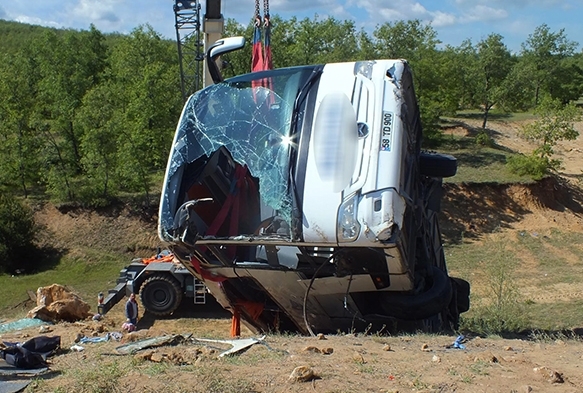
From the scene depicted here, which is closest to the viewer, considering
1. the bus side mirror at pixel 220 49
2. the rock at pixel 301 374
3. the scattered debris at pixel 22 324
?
the rock at pixel 301 374

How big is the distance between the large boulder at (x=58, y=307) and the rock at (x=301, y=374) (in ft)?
23.8

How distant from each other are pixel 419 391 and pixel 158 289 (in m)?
9.68

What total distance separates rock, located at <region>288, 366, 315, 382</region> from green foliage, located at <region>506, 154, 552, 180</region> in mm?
23507

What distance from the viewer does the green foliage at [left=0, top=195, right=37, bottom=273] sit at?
1922 centimetres

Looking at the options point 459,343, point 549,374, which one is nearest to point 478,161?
point 459,343

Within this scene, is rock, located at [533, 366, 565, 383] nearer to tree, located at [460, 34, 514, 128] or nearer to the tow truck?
the tow truck

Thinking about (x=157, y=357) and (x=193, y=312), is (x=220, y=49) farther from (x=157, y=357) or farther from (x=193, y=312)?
(x=193, y=312)

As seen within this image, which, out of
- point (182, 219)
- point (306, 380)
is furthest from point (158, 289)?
point (306, 380)

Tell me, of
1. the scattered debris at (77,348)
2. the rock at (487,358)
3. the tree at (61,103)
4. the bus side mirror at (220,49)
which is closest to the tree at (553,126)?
the tree at (61,103)

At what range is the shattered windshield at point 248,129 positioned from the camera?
21.5ft

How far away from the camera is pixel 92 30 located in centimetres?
4019

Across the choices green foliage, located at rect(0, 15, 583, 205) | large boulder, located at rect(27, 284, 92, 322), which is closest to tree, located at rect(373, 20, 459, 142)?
green foliage, located at rect(0, 15, 583, 205)

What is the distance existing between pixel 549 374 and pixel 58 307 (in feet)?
27.9

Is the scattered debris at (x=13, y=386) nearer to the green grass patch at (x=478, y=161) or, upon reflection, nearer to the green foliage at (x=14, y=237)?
the green foliage at (x=14, y=237)
